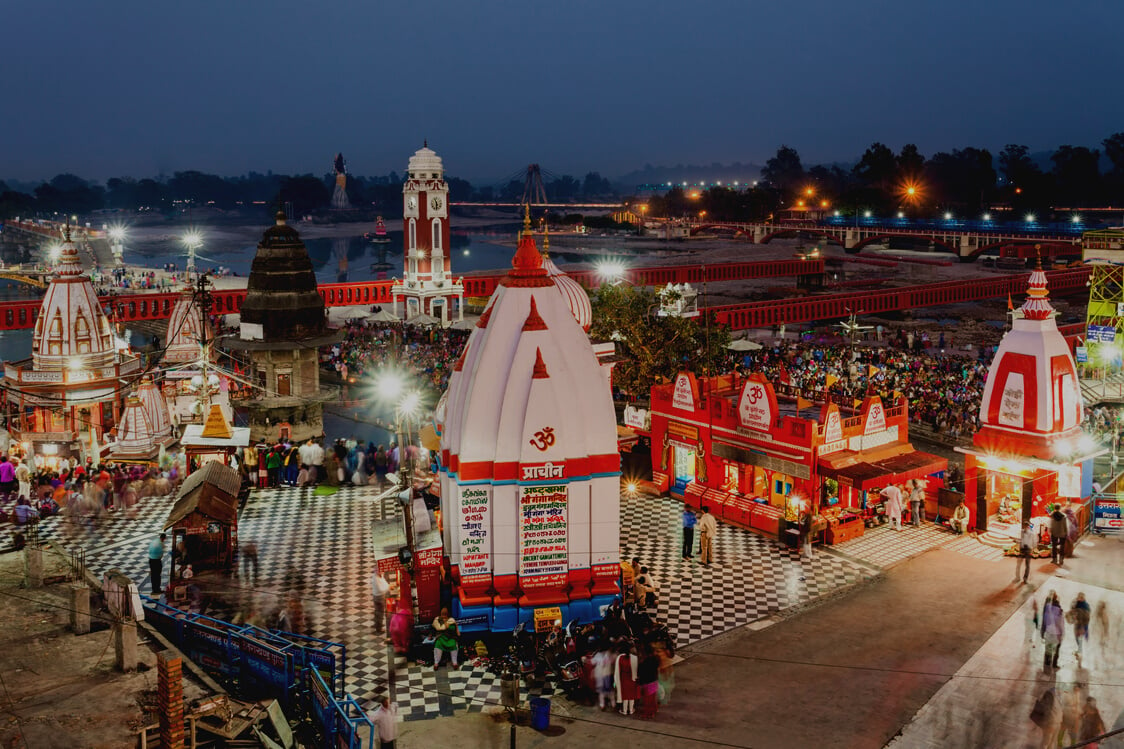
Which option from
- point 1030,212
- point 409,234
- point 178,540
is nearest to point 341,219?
point 1030,212

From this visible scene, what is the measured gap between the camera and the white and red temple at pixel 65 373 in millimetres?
23156

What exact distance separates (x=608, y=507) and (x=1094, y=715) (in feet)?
20.6

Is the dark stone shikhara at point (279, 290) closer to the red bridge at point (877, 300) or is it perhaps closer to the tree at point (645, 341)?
the tree at point (645, 341)

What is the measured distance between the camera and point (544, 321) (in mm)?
13883

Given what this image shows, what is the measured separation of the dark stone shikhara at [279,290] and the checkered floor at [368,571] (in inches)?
210

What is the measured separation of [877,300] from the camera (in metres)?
46.3

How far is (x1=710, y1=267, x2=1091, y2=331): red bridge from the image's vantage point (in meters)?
41.8

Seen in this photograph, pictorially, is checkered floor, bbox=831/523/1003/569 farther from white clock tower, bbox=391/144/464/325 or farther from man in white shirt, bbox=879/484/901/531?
white clock tower, bbox=391/144/464/325

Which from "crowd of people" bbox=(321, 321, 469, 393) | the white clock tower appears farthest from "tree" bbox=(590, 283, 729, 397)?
the white clock tower

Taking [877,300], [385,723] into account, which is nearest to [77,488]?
[385,723]

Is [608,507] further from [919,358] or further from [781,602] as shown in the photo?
[919,358]

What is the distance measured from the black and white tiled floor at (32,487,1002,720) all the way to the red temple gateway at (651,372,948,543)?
2.10 feet

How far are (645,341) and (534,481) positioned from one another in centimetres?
1228

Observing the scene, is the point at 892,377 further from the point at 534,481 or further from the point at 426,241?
the point at 426,241
